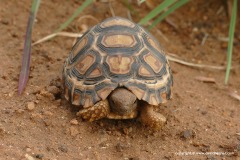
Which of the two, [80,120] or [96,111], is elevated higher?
[96,111]

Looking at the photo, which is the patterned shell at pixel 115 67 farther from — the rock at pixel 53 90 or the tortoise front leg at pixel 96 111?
the rock at pixel 53 90

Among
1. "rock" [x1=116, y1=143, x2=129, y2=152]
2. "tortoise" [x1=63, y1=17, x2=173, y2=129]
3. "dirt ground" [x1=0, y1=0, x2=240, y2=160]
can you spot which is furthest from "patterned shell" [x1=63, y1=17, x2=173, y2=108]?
"rock" [x1=116, y1=143, x2=129, y2=152]

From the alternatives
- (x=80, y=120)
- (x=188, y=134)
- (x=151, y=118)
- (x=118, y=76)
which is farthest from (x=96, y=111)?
(x=188, y=134)

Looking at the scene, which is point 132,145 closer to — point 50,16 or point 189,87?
point 189,87

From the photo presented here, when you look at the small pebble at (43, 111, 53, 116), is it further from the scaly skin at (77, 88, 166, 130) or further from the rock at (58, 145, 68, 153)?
the rock at (58, 145, 68, 153)

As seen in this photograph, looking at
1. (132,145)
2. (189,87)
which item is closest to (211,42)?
(189,87)

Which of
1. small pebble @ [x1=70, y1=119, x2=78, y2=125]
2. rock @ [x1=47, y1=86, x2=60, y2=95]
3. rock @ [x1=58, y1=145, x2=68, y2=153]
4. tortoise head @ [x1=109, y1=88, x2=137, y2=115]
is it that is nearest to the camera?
rock @ [x1=58, y1=145, x2=68, y2=153]

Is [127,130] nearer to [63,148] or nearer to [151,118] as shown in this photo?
[151,118]
